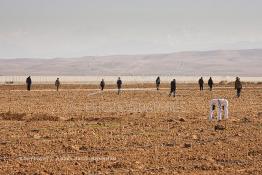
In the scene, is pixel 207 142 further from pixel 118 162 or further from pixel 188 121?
pixel 188 121

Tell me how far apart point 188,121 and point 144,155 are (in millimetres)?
9496

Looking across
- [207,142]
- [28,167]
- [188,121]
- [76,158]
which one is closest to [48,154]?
[76,158]

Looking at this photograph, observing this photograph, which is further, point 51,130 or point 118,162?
point 51,130

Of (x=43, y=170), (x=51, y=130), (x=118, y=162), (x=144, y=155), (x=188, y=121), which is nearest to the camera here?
(x=43, y=170)

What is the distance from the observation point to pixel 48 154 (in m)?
15.6

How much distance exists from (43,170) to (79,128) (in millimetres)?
8553

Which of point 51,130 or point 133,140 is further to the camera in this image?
point 51,130

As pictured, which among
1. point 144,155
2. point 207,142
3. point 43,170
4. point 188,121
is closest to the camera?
point 43,170

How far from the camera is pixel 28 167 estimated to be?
13680 millimetres

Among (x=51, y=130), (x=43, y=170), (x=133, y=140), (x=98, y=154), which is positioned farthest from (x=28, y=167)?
(x=51, y=130)

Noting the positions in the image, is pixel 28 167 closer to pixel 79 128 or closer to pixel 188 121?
pixel 79 128

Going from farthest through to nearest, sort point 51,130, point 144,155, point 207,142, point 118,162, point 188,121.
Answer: point 188,121 < point 51,130 < point 207,142 < point 144,155 < point 118,162

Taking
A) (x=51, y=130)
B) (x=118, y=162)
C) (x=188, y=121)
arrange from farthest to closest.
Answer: (x=188, y=121)
(x=51, y=130)
(x=118, y=162)

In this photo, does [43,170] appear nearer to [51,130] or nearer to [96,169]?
[96,169]
